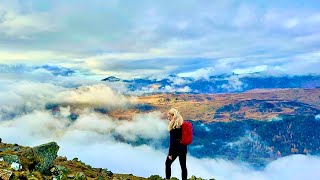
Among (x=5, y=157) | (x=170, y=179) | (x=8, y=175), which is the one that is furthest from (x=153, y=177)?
(x=8, y=175)

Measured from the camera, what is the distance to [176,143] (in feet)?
90.7

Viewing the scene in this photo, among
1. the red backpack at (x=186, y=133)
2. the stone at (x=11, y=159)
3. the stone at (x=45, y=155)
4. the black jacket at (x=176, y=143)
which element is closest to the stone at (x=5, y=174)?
the stone at (x=11, y=159)

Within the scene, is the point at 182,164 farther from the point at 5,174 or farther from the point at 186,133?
the point at 5,174

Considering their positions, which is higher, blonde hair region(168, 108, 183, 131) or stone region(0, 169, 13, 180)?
blonde hair region(168, 108, 183, 131)

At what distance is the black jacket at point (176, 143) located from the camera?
27406 millimetres

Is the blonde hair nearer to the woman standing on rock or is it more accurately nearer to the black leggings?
the woman standing on rock

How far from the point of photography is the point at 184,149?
2786 centimetres

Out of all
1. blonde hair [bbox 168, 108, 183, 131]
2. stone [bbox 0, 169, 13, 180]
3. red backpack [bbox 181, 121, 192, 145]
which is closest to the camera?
stone [bbox 0, 169, 13, 180]

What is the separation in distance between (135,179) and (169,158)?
12.3m

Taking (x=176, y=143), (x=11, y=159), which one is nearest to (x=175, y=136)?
(x=176, y=143)

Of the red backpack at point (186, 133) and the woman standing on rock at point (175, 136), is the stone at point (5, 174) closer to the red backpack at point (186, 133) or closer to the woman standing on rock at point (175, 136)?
the woman standing on rock at point (175, 136)

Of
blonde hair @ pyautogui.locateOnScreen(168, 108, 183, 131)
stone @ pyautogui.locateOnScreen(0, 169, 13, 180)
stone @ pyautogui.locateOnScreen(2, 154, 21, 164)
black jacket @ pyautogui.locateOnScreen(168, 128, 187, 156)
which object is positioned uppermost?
blonde hair @ pyautogui.locateOnScreen(168, 108, 183, 131)

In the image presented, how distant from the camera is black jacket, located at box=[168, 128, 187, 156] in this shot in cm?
2741

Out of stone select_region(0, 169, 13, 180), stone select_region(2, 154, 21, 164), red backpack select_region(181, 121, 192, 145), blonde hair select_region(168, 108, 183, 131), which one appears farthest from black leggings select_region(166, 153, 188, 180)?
stone select_region(0, 169, 13, 180)
